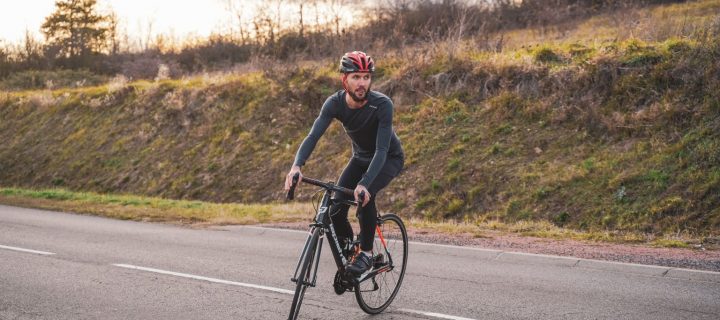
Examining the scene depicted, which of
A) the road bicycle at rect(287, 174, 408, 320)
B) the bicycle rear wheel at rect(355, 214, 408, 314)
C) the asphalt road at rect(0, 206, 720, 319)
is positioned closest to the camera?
the road bicycle at rect(287, 174, 408, 320)

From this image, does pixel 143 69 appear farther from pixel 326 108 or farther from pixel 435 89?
pixel 326 108

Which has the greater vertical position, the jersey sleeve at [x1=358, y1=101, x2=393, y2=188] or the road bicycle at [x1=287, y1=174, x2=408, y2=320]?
the jersey sleeve at [x1=358, y1=101, x2=393, y2=188]

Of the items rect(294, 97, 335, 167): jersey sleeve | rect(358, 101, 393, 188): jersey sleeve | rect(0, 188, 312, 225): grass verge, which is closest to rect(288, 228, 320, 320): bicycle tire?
rect(294, 97, 335, 167): jersey sleeve

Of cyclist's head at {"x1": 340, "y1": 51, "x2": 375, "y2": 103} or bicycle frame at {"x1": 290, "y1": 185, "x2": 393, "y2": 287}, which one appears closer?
bicycle frame at {"x1": 290, "y1": 185, "x2": 393, "y2": 287}

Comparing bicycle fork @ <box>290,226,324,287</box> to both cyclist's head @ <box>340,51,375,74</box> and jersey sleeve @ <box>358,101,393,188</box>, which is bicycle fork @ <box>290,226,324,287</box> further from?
cyclist's head @ <box>340,51,375,74</box>

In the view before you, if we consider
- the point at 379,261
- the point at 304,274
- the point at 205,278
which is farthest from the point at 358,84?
the point at 205,278

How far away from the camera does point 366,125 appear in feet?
18.6

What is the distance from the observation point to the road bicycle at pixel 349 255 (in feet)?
16.7

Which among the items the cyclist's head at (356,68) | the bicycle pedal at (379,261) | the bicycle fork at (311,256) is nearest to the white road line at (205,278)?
the bicycle pedal at (379,261)

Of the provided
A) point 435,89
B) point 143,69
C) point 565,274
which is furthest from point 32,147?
point 565,274

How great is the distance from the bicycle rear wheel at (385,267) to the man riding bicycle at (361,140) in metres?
0.34

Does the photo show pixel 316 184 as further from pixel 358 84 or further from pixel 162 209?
pixel 162 209

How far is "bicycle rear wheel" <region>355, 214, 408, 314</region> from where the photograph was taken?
6168 mm

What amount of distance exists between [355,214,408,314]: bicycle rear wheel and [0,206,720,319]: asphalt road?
17 cm
